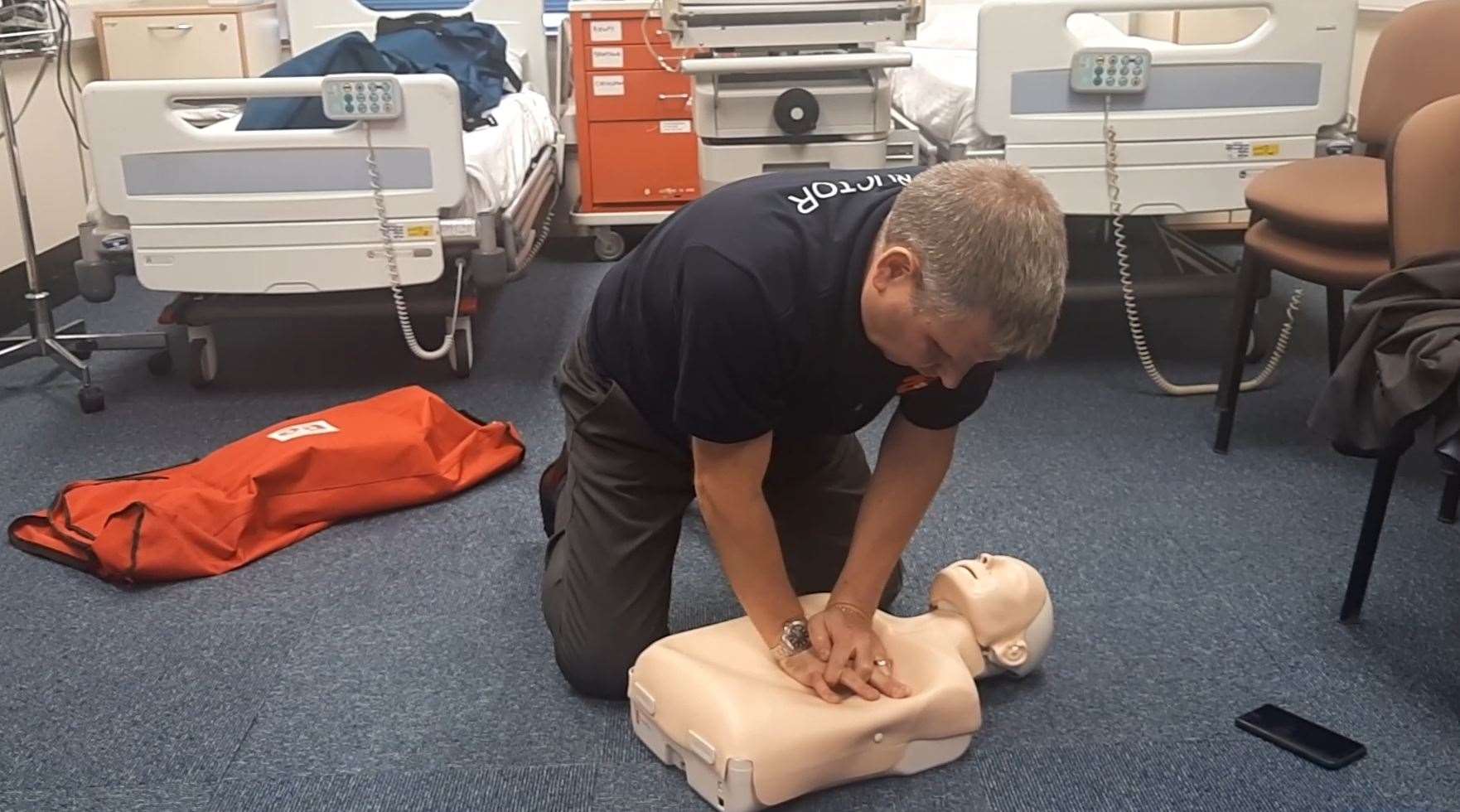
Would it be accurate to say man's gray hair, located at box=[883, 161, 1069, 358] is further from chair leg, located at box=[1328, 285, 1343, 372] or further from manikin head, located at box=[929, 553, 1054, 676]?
chair leg, located at box=[1328, 285, 1343, 372]

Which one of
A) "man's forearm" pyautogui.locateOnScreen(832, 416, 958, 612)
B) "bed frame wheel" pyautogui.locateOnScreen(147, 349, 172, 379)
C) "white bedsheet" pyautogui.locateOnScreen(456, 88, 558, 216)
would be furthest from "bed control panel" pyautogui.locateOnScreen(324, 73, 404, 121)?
"man's forearm" pyautogui.locateOnScreen(832, 416, 958, 612)

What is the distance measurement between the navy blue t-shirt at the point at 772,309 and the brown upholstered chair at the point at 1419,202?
29.3 inches

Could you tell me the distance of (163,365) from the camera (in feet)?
10.9

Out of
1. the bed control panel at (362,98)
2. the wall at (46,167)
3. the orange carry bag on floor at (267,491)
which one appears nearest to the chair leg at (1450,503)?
the orange carry bag on floor at (267,491)

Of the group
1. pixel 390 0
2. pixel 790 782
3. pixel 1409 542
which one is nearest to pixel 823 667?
pixel 790 782

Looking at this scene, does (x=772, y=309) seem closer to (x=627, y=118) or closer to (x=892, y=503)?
(x=892, y=503)

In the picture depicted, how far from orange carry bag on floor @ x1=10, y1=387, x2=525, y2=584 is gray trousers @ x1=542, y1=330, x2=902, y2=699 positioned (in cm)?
68

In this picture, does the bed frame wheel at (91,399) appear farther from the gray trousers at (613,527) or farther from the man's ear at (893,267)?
the man's ear at (893,267)

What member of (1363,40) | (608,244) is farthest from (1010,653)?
(1363,40)

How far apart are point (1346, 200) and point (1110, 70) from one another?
25.9 inches

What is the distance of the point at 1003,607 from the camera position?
1.77 metres

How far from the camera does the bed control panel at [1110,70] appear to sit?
2840mm

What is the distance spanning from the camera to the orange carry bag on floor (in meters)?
2.20

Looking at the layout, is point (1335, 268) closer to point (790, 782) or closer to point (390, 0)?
point (790, 782)
